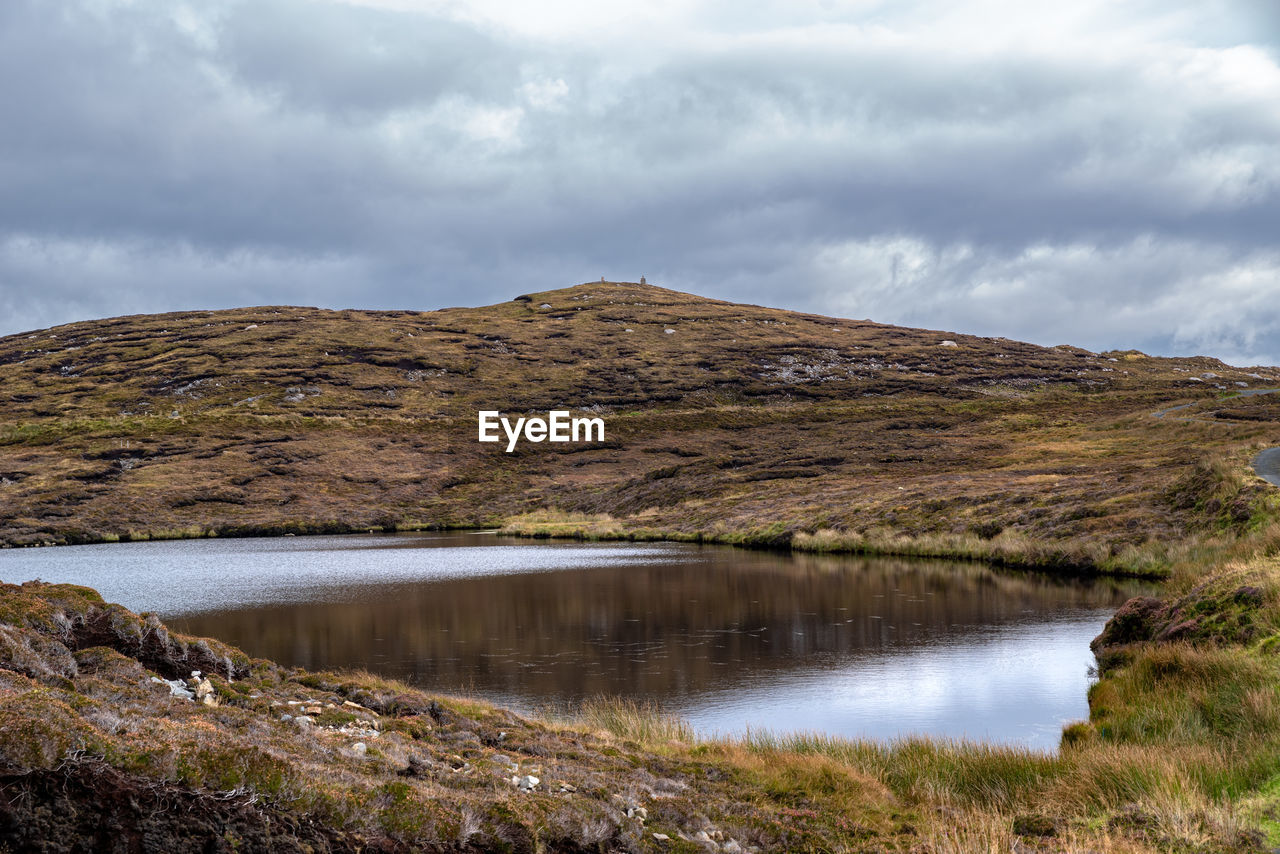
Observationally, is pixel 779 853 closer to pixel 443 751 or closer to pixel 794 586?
pixel 443 751

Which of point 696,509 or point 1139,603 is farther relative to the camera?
point 696,509

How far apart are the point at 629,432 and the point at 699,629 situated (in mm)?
82599

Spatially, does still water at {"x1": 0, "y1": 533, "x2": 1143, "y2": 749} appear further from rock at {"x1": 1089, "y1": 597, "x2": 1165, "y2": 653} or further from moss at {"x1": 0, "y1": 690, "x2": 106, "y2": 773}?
moss at {"x1": 0, "y1": 690, "x2": 106, "y2": 773}

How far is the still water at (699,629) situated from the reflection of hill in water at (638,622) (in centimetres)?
9

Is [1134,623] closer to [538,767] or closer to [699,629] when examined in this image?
[699,629]

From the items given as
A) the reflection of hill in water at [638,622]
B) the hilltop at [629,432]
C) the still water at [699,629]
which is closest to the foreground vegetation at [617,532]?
the hilltop at [629,432]

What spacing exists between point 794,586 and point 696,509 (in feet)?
104

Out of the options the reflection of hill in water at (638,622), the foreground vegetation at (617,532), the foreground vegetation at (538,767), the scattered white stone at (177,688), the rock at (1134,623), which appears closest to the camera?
the foreground vegetation at (538,767)

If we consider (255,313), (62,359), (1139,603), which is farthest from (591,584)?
(255,313)

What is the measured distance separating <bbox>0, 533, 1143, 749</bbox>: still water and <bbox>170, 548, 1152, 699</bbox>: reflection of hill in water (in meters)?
0.09

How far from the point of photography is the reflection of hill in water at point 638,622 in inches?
829

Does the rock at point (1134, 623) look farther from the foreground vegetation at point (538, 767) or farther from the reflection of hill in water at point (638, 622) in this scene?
the reflection of hill in water at point (638, 622)

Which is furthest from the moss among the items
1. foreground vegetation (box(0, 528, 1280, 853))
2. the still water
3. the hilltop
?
the hilltop

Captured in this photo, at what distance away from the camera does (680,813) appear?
29.4 feet
